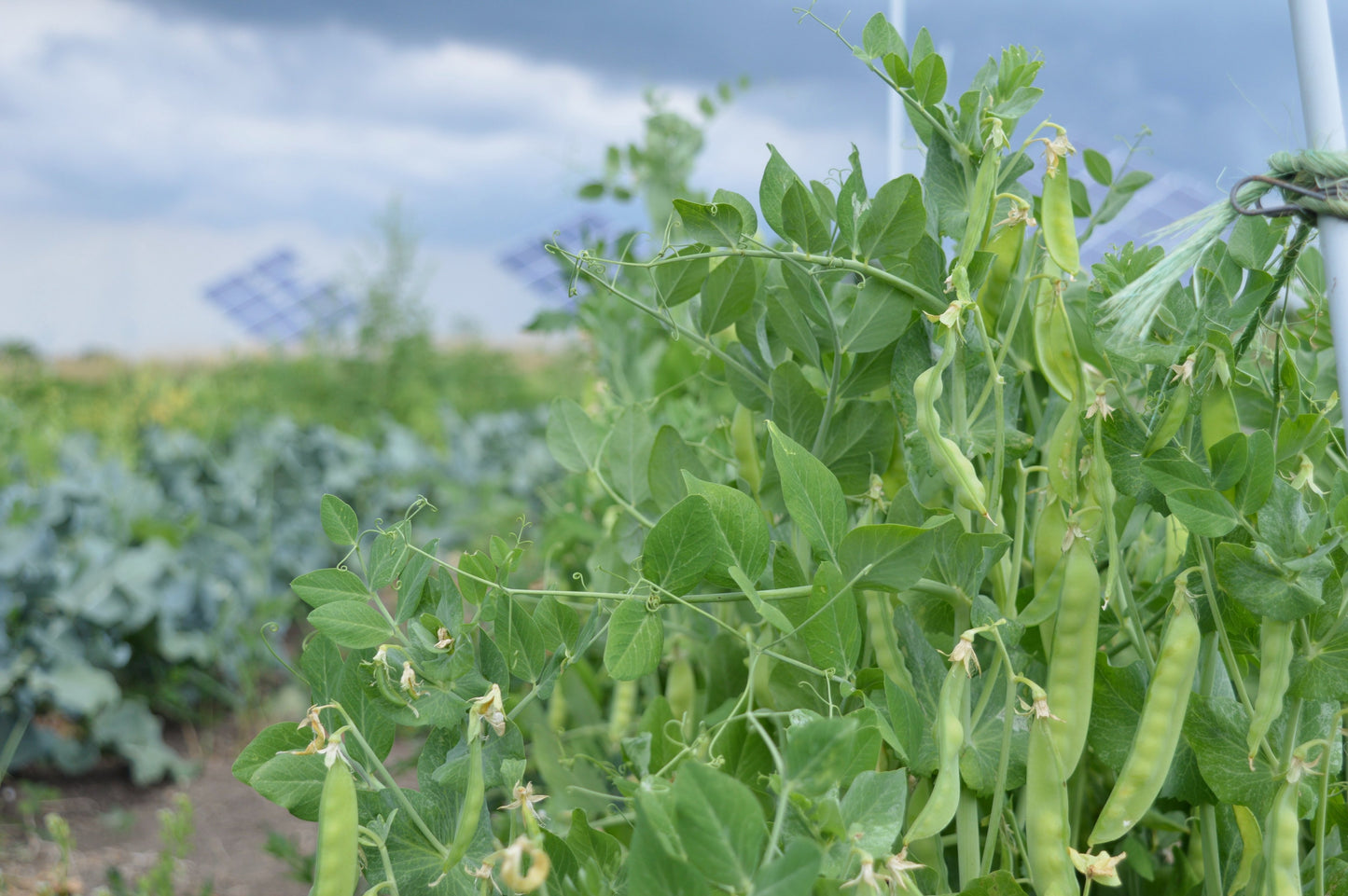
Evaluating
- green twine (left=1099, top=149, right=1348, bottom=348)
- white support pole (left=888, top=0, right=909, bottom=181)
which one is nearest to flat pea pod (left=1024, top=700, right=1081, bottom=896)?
green twine (left=1099, top=149, right=1348, bottom=348)

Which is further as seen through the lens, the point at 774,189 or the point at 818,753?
the point at 774,189

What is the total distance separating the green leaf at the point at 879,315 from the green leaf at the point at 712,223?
0.26ft

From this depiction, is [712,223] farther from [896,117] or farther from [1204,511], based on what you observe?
[896,117]

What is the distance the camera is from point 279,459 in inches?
134

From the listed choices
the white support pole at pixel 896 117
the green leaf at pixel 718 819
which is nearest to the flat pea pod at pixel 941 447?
the green leaf at pixel 718 819

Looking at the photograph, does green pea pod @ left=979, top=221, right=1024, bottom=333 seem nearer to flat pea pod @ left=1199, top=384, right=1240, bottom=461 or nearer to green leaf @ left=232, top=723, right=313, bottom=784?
flat pea pod @ left=1199, top=384, right=1240, bottom=461

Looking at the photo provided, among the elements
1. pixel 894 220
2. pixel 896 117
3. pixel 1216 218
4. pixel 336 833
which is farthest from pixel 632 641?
pixel 896 117

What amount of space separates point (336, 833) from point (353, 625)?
10cm

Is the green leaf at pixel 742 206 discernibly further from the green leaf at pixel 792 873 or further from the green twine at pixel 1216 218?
the green leaf at pixel 792 873

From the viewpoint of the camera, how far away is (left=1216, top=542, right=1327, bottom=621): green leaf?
1.58 feet

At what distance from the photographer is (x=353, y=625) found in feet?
1.65

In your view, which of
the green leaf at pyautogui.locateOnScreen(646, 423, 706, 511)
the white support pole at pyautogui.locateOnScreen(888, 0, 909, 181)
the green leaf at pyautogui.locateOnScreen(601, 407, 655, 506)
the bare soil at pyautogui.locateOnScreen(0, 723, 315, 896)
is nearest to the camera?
the green leaf at pyautogui.locateOnScreen(646, 423, 706, 511)

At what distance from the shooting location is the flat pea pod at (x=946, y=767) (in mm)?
463

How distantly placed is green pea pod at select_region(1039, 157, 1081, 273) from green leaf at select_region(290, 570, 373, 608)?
417 mm
